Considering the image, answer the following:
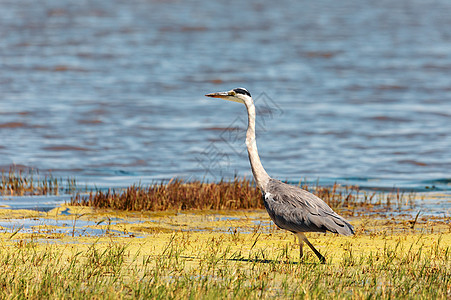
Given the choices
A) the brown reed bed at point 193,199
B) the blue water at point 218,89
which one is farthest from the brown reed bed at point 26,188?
the blue water at point 218,89

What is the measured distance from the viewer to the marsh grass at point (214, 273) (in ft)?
19.3

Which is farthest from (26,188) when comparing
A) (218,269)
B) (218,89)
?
(218,89)

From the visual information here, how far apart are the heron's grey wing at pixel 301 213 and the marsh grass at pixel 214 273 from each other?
1.18 feet

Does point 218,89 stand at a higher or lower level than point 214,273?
lower

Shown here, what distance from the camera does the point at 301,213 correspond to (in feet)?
23.8

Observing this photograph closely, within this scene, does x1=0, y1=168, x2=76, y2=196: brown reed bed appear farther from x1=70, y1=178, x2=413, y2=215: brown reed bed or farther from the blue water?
the blue water

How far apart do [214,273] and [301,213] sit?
1.14 m

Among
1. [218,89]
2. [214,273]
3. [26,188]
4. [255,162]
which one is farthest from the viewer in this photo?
[218,89]

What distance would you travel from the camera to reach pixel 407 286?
20.1ft

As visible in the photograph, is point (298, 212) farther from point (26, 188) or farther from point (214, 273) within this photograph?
point (26, 188)

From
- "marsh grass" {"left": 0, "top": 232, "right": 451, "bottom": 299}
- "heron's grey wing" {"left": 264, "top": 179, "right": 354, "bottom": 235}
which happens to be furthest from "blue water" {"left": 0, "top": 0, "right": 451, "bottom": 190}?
"marsh grass" {"left": 0, "top": 232, "right": 451, "bottom": 299}

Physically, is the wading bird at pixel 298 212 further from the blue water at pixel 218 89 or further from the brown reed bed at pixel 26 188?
the blue water at pixel 218 89

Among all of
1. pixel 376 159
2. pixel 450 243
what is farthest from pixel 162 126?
pixel 450 243

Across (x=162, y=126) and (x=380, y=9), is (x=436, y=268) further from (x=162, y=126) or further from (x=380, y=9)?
(x=380, y=9)
